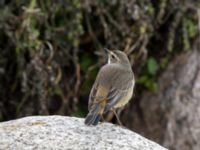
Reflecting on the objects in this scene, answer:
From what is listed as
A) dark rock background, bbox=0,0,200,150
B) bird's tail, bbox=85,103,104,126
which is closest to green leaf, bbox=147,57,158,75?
dark rock background, bbox=0,0,200,150

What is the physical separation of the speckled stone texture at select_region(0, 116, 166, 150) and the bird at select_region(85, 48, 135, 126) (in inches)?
6.7

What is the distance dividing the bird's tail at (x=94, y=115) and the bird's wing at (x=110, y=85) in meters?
0.10

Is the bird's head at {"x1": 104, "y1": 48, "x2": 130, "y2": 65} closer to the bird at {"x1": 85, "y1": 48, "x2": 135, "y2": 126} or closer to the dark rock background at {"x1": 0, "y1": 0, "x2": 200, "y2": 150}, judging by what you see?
the bird at {"x1": 85, "y1": 48, "x2": 135, "y2": 126}

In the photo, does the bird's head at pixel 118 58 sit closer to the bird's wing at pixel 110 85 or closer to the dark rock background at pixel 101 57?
the bird's wing at pixel 110 85

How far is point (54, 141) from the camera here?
262 inches

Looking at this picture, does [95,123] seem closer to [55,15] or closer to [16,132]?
[16,132]

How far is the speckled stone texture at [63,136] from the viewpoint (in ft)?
21.7

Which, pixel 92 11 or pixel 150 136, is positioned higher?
pixel 92 11

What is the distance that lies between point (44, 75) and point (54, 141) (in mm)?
3399

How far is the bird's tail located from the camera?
23.6 ft

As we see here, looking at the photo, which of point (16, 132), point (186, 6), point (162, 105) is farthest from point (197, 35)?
point (16, 132)

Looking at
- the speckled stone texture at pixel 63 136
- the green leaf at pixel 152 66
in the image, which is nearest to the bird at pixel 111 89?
the speckled stone texture at pixel 63 136

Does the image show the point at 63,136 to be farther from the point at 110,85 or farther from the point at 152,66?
the point at 152,66

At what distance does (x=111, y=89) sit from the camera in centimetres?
788
